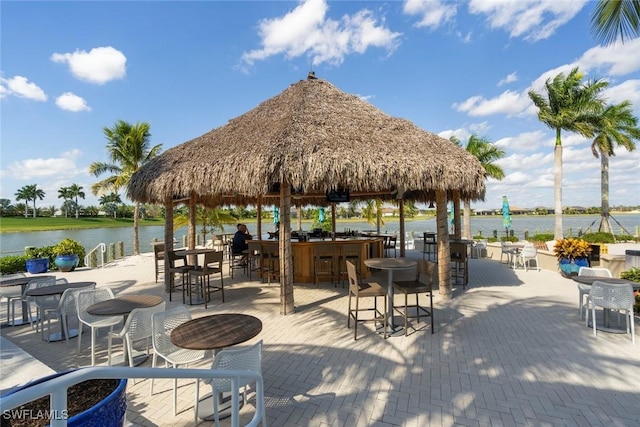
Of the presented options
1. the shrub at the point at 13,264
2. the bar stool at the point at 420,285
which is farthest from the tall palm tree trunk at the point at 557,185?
the shrub at the point at 13,264

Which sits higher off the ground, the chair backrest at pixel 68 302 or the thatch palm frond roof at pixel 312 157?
the thatch palm frond roof at pixel 312 157

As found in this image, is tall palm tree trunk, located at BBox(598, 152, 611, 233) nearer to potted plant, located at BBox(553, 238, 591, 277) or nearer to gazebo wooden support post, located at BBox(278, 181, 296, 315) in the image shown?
potted plant, located at BBox(553, 238, 591, 277)

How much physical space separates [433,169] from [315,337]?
4.23 metres

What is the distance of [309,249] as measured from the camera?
8805 millimetres

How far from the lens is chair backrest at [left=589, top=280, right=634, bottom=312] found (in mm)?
4520

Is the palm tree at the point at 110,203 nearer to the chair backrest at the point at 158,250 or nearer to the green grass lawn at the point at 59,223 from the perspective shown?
the green grass lawn at the point at 59,223

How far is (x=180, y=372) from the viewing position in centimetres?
167

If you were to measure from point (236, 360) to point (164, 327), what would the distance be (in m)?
1.37

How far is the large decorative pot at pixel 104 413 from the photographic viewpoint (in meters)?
1.81

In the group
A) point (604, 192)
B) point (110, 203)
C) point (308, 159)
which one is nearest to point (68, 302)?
point (308, 159)

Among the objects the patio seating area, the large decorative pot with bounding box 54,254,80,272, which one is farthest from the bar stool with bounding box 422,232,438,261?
the large decorative pot with bounding box 54,254,80,272

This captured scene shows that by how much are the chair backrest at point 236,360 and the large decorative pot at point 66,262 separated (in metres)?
11.9

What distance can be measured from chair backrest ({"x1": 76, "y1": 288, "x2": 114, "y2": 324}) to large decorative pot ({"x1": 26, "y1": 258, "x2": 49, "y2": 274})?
28.8ft

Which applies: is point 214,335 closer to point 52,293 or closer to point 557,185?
point 52,293
